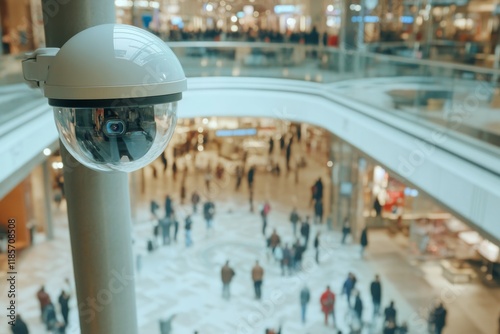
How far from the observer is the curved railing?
6564 mm

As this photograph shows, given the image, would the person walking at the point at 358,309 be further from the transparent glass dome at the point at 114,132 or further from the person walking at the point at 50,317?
the transparent glass dome at the point at 114,132

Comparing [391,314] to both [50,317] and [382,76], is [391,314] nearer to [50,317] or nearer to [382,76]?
[382,76]

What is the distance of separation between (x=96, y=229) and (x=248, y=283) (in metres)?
9.93

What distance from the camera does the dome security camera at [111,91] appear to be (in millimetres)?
1191

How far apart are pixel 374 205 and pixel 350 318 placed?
4.93 m

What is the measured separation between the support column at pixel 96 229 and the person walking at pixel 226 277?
857 centimetres

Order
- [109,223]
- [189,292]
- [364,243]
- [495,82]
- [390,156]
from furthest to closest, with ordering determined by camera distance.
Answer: [364,243] < [189,292] < [390,156] < [495,82] < [109,223]

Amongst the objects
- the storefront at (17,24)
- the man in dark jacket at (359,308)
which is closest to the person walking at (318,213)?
the man in dark jacket at (359,308)

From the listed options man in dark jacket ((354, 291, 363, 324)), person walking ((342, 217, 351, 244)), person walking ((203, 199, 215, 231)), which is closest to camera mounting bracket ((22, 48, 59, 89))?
man in dark jacket ((354, 291, 363, 324))

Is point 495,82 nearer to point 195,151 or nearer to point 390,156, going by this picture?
point 390,156

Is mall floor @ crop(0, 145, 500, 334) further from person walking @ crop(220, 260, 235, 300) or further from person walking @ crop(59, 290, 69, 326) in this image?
person walking @ crop(59, 290, 69, 326)

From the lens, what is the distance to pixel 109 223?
1.61 meters

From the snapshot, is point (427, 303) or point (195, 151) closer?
point (427, 303)

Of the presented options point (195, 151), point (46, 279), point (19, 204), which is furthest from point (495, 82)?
point (195, 151)
